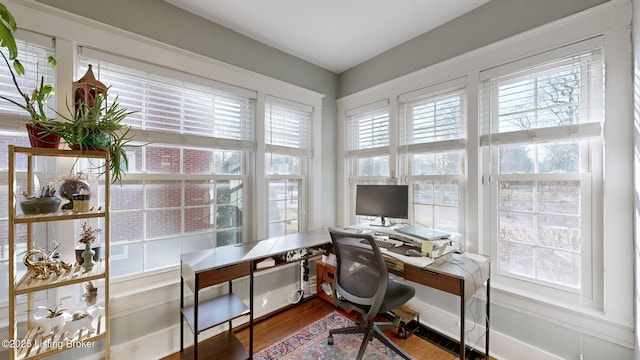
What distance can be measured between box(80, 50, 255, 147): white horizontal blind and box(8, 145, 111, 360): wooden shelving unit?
0.63 m

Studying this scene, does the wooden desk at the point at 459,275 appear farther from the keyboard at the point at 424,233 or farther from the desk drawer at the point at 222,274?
the desk drawer at the point at 222,274

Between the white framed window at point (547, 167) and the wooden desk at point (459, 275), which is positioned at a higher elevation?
the white framed window at point (547, 167)

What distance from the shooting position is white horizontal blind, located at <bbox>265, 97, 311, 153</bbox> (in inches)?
100

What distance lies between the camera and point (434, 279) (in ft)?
5.36

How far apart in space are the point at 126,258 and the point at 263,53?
2.15 metres

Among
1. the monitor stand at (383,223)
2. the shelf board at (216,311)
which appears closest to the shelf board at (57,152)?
the shelf board at (216,311)

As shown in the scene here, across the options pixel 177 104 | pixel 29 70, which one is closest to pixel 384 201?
pixel 177 104

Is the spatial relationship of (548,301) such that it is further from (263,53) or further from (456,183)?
(263,53)

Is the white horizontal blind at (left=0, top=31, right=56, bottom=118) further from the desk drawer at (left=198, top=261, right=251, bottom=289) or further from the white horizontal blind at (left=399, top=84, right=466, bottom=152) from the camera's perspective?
the white horizontal blind at (left=399, top=84, right=466, bottom=152)

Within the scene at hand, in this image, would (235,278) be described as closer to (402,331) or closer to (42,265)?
(42,265)

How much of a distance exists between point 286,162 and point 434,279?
180 cm

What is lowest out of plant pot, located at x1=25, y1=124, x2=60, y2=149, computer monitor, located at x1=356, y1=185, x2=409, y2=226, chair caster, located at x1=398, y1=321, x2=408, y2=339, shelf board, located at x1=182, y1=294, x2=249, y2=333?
chair caster, located at x1=398, y1=321, x2=408, y2=339

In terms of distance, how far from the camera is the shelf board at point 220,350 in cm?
175

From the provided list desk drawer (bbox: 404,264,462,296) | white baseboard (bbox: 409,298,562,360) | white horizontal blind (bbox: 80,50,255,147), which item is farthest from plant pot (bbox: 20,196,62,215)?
white baseboard (bbox: 409,298,562,360)
